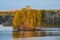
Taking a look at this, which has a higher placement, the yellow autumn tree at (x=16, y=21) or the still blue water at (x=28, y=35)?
the yellow autumn tree at (x=16, y=21)

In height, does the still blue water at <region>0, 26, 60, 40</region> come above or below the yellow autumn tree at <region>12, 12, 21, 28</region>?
below

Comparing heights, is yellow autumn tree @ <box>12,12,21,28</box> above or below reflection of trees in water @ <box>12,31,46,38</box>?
above

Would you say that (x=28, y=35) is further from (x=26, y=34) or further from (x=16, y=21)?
(x=16, y=21)

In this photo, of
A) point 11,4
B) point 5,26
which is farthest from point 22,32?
point 11,4

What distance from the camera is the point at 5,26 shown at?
4.89 meters

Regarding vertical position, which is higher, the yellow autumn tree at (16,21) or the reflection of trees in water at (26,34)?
the yellow autumn tree at (16,21)

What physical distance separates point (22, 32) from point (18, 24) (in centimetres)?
24

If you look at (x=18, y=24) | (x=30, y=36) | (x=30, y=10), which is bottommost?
(x=30, y=36)

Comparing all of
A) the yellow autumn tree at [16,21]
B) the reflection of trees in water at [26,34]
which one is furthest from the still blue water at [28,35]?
the yellow autumn tree at [16,21]

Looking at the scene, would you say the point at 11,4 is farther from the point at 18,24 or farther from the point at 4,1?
the point at 18,24

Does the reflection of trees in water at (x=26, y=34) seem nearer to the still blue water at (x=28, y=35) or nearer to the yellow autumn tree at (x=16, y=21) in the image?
the still blue water at (x=28, y=35)

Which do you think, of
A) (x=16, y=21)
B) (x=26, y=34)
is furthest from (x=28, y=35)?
(x=16, y=21)

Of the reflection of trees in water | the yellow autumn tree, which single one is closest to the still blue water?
the reflection of trees in water

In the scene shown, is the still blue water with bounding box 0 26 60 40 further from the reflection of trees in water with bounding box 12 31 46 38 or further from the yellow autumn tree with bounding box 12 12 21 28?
the yellow autumn tree with bounding box 12 12 21 28
